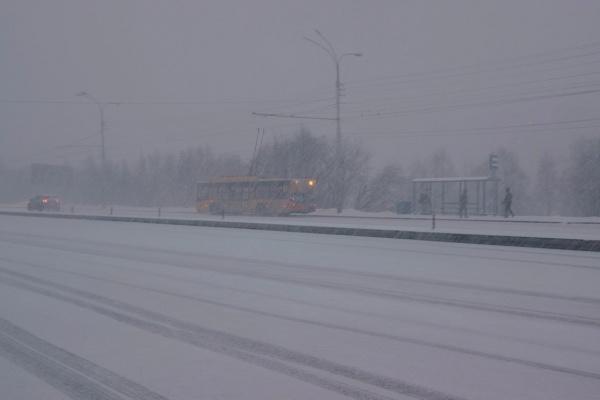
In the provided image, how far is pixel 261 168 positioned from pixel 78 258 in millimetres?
52844

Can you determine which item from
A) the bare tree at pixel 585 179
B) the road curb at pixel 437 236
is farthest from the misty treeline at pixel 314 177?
the road curb at pixel 437 236

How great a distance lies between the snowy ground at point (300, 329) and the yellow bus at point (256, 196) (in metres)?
29.4

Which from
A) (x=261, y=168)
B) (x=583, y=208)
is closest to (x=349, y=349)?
(x=583, y=208)

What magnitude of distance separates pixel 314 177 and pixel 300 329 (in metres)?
58.8

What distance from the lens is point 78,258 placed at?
51.6ft

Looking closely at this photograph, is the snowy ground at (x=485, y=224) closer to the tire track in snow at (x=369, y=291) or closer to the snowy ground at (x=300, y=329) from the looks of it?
the snowy ground at (x=300, y=329)

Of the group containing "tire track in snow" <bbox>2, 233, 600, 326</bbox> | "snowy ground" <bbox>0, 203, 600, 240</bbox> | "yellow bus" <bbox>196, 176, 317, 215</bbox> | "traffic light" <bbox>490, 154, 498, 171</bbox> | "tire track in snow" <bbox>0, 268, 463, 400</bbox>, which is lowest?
"snowy ground" <bbox>0, 203, 600, 240</bbox>

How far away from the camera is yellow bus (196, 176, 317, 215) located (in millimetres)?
44250

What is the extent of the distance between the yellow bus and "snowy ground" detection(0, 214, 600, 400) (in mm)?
29423

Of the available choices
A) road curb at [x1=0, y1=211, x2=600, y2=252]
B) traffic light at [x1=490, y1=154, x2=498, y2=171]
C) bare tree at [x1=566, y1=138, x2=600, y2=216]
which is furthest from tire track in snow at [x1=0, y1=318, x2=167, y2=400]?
bare tree at [x1=566, y1=138, x2=600, y2=216]

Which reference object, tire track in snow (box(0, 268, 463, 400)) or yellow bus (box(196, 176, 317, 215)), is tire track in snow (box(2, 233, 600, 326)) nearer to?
tire track in snow (box(0, 268, 463, 400))

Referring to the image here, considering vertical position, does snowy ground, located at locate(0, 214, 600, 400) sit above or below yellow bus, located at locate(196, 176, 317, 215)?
below

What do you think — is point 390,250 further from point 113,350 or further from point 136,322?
point 113,350

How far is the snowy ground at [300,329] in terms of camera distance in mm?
5387
